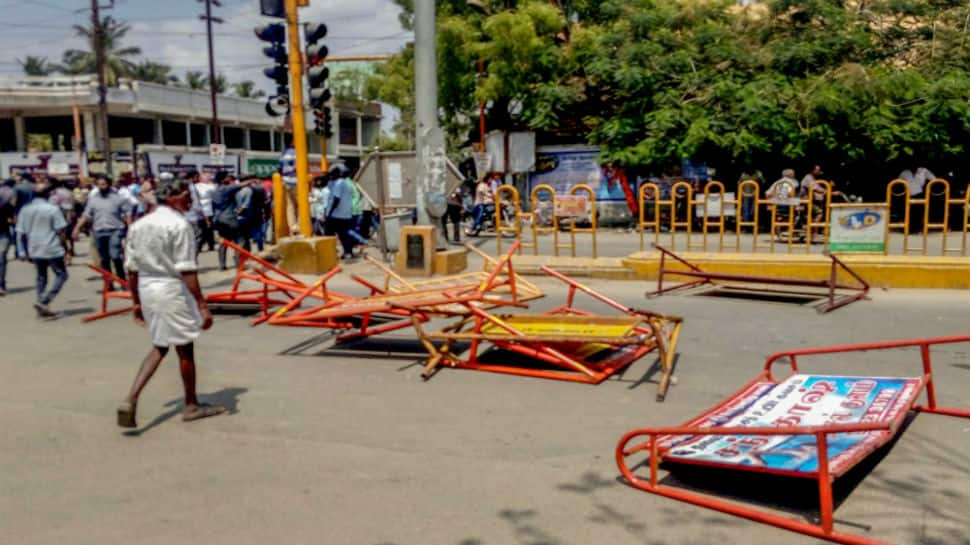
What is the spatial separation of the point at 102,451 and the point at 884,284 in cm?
947

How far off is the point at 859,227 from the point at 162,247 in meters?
9.36

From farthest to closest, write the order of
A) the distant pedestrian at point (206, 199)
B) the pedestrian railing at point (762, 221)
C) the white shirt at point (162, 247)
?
1. the distant pedestrian at point (206, 199)
2. the pedestrian railing at point (762, 221)
3. the white shirt at point (162, 247)

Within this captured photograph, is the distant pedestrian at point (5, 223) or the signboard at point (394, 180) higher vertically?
the signboard at point (394, 180)

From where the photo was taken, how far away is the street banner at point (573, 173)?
24.3 meters

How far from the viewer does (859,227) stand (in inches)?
460

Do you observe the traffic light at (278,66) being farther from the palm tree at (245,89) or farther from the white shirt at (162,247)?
the palm tree at (245,89)

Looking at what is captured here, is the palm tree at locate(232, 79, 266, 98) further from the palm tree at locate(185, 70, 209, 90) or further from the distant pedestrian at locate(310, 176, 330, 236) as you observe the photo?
the distant pedestrian at locate(310, 176, 330, 236)

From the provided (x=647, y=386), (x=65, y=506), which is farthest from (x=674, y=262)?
(x=65, y=506)

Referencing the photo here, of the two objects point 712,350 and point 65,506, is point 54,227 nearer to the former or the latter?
point 65,506

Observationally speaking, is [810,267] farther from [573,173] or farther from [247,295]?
[573,173]

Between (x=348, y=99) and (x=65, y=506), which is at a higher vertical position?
(x=348, y=99)

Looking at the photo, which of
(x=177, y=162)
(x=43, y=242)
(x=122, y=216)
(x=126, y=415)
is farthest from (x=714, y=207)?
(x=177, y=162)

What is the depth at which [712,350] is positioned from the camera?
7.88m

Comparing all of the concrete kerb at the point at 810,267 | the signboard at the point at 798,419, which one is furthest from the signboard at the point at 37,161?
the signboard at the point at 798,419
